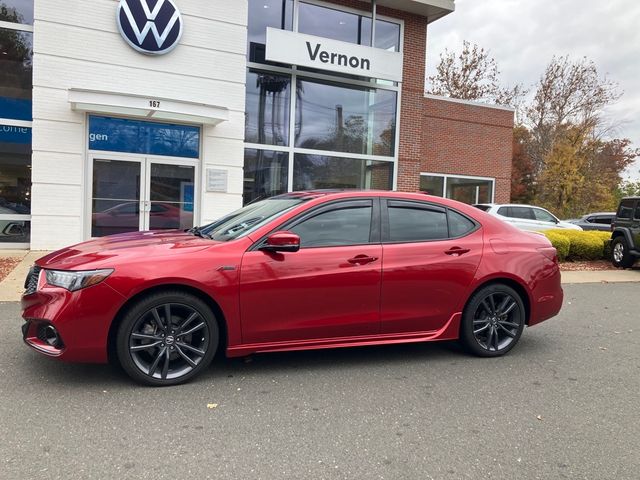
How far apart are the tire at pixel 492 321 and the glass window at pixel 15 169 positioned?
10005 mm

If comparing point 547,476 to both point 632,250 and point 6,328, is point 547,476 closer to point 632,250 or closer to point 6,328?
point 6,328

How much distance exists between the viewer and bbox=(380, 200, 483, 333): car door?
4.64 m

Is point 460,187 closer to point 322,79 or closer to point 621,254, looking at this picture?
point 621,254

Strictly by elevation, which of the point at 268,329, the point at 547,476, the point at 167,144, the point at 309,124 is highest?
the point at 309,124

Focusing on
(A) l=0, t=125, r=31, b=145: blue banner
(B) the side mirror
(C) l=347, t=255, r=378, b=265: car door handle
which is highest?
(A) l=0, t=125, r=31, b=145: blue banner

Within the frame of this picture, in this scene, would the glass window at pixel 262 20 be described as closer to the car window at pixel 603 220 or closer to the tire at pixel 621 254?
the tire at pixel 621 254

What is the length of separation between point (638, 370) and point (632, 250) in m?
8.84

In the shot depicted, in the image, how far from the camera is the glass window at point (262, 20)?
13.0 meters

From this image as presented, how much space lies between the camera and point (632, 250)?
1254 centimetres

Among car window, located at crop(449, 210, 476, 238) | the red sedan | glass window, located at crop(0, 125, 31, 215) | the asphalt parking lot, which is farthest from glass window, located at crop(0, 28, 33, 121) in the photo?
car window, located at crop(449, 210, 476, 238)

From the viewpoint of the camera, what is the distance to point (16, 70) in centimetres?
1116

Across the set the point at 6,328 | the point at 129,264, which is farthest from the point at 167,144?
the point at 129,264

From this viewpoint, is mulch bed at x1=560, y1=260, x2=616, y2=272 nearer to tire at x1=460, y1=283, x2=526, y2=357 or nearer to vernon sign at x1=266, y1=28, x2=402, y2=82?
vernon sign at x1=266, y1=28, x2=402, y2=82

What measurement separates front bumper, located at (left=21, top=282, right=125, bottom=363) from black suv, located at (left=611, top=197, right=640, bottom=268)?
12467mm
